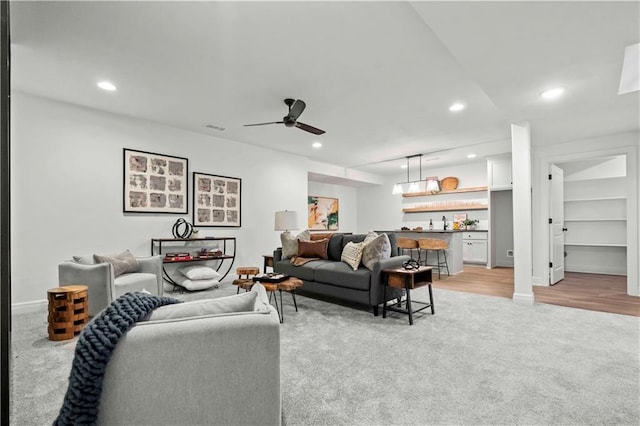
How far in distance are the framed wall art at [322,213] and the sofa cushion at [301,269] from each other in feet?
12.8

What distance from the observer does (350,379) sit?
204 centimetres

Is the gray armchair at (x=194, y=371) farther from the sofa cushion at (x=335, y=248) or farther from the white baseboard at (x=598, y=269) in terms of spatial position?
the white baseboard at (x=598, y=269)

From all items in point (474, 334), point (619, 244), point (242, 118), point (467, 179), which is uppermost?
point (242, 118)

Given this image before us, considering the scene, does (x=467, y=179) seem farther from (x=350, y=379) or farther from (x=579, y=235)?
(x=350, y=379)

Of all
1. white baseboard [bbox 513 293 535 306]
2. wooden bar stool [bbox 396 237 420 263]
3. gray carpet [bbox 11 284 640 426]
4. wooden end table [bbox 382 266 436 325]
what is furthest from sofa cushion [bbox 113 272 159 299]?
wooden bar stool [bbox 396 237 420 263]

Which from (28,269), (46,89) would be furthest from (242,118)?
(28,269)

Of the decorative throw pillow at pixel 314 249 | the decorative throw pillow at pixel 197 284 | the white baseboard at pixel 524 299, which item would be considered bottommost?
the white baseboard at pixel 524 299

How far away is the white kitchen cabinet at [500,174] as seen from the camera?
6.99 metres

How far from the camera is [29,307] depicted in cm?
365

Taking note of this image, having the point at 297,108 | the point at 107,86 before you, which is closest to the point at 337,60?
the point at 297,108

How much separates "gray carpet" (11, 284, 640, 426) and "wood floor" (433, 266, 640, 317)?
58cm

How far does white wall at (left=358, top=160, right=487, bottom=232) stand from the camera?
7879 mm

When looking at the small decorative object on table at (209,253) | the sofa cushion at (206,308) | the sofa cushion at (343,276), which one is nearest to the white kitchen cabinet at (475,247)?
the sofa cushion at (343,276)

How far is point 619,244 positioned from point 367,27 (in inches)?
257
